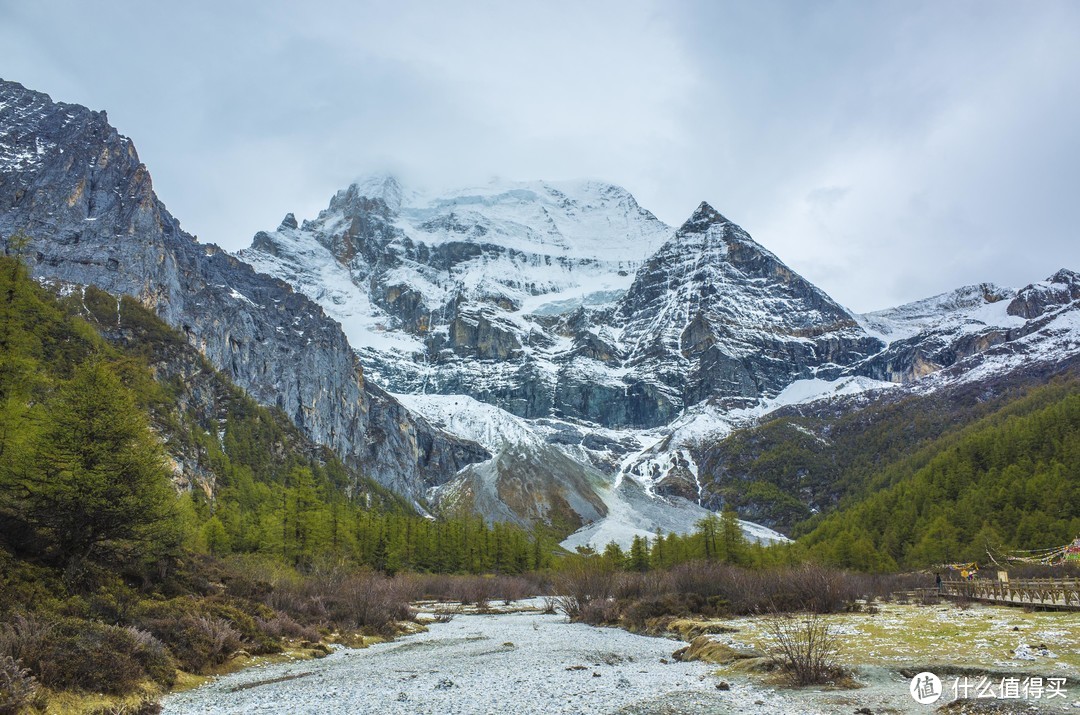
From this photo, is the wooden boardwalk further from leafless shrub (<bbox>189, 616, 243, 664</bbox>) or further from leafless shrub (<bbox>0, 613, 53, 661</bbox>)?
leafless shrub (<bbox>0, 613, 53, 661</bbox>)

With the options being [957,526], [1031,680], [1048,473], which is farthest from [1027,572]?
[1031,680]

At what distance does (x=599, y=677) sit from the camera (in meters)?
23.0

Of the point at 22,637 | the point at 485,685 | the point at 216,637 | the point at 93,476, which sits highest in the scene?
the point at 93,476

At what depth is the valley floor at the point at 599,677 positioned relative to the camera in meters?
17.3

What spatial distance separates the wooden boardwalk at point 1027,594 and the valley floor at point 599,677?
8.55ft

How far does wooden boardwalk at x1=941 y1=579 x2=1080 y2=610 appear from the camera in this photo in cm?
3412

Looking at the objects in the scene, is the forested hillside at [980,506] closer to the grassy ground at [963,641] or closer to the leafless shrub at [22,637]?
the grassy ground at [963,641]

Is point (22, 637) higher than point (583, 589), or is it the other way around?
point (22, 637)

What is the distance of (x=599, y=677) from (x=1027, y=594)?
96.4 ft

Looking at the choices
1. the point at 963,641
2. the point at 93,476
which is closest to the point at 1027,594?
the point at 963,641

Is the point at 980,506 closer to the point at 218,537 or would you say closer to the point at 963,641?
the point at 963,641

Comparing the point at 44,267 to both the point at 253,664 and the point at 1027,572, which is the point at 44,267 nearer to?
the point at 253,664

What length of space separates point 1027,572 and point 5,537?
76078 mm

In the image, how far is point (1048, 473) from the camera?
93000 millimetres
